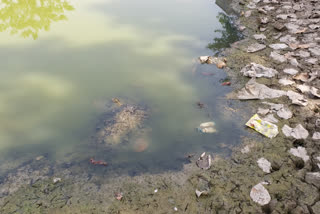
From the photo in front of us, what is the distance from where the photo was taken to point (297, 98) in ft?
13.7

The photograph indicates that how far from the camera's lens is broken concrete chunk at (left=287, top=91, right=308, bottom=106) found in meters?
4.06

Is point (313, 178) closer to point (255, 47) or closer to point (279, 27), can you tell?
point (255, 47)

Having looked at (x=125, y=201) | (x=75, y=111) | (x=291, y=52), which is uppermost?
(x=291, y=52)

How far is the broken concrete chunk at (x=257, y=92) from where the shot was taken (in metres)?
4.29

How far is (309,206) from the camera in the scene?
8.93ft

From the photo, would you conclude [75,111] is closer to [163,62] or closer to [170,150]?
[170,150]

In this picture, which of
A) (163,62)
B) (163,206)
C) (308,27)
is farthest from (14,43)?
(308,27)

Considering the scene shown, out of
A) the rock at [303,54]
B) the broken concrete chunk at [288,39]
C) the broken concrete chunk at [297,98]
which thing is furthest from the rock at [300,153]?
the broken concrete chunk at [288,39]

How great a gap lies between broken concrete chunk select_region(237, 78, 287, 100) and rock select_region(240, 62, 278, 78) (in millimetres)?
340

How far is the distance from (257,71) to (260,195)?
8.96 feet

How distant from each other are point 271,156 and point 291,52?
3.07 meters

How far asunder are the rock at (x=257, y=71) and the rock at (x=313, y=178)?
88.3 inches

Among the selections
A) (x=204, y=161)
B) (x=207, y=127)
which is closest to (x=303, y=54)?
(x=207, y=127)

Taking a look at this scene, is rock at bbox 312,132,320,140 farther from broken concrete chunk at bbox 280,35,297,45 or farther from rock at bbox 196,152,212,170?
broken concrete chunk at bbox 280,35,297,45
